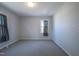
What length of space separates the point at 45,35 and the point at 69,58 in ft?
25.2

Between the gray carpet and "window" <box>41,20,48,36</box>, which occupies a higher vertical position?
"window" <box>41,20,48,36</box>

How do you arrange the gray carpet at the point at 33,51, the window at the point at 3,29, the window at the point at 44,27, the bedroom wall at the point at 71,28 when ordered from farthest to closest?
the window at the point at 44,27 → the window at the point at 3,29 → the gray carpet at the point at 33,51 → the bedroom wall at the point at 71,28

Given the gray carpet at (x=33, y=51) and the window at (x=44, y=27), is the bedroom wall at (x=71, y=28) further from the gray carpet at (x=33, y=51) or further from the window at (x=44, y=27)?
the window at (x=44, y=27)

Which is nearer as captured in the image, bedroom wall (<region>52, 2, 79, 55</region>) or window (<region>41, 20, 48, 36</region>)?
bedroom wall (<region>52, 2, 79, 55</region>)

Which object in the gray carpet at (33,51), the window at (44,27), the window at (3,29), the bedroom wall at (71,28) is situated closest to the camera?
the bedroom wall at (71,28)

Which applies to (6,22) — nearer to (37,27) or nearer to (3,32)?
(3,32)

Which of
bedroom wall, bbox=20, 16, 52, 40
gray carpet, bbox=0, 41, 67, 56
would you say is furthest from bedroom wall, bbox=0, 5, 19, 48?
bedroom wall, bbox=20, 16, 52, 40

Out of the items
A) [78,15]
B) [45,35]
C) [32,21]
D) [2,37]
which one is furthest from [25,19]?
[78,15]

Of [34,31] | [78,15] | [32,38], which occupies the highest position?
[78,15]

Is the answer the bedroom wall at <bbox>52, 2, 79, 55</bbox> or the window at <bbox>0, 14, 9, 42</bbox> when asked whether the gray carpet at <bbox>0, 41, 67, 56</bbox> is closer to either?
the bedroom wall at <bbox>52, 2, 79, 55</bbox>

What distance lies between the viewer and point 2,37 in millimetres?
5457

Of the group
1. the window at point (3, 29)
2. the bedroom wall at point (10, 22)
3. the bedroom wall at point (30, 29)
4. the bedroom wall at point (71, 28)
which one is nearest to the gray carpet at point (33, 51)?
the bedroom wall at point (71, 28)

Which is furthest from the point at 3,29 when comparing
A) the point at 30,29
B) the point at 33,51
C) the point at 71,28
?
the point at 71,28

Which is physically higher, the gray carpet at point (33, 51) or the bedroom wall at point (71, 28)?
the bedroom wall at point (71, 28)
